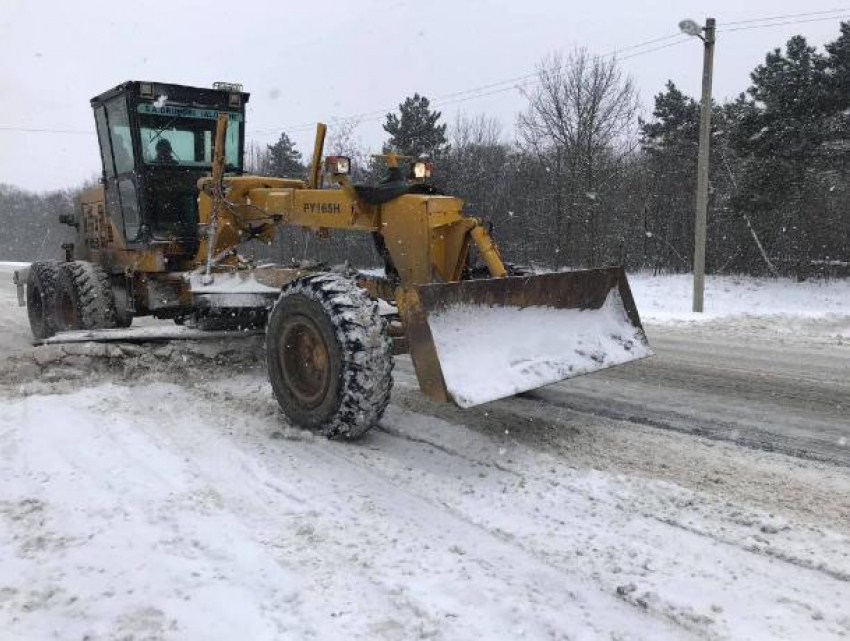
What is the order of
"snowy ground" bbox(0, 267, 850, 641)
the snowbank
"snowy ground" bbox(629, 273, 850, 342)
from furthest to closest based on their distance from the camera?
the snowbank < "snowy ground" bbox(629, 273, 850, 342) < "snowy ground" bbox(0, 267, 850, 641)

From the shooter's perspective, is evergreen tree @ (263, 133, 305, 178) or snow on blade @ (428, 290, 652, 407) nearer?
snow on blade @ (428, 290, 652, 407)

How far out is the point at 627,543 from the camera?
3107 millimetres

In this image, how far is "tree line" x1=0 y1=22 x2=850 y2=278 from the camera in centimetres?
1848

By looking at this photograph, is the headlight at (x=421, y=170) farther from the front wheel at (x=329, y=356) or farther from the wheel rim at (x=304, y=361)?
the wheel rim at (x=304, y=361)

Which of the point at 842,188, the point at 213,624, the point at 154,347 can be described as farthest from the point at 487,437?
the point at 842,188

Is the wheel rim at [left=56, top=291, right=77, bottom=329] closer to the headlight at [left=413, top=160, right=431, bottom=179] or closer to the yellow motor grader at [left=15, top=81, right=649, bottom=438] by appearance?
the yellow motor grader at [left=15, top=81, right=649, bottom=438]

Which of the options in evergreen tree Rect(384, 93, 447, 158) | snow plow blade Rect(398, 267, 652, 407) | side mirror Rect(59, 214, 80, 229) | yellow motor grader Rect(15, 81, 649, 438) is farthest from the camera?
evergreen tree Rect(384, 93, 447, 158)

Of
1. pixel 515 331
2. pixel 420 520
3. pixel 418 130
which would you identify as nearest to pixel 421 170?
pixel 515 331

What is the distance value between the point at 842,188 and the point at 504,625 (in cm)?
1927

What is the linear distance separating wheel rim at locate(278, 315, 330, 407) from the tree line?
1024 centimetres

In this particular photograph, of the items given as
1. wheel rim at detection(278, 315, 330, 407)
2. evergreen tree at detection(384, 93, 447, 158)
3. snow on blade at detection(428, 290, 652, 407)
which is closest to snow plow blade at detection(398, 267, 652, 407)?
snow on blade at detection(428, 290, 652, 407)

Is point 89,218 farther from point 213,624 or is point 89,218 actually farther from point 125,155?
point 213,624

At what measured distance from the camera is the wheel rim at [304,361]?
4.63m

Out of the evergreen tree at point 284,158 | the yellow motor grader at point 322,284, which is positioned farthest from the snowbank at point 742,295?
the evergreen tree at point 284,158
